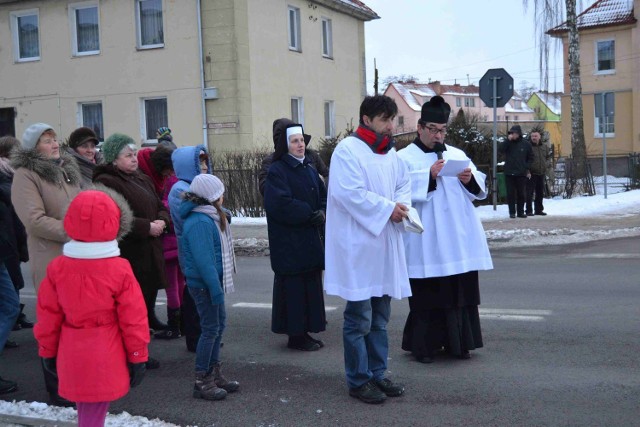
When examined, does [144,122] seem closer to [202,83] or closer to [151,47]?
[151,47]

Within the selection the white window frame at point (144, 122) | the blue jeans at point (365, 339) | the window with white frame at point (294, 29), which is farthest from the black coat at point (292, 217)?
the window with white frame at point (294, 29)

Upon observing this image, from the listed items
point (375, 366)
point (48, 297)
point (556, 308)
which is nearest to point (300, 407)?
point (375, 366)

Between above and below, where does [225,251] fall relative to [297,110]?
below

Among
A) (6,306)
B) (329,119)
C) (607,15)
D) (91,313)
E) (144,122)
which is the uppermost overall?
(607,15)

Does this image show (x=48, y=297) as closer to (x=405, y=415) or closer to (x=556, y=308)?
(x=405, y=415)

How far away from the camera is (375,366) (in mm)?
5844

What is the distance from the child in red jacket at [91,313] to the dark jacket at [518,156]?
13777mm

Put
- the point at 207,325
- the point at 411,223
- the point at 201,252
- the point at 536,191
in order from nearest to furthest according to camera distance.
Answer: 1. the point at 411,223
2. the point at 201,252
3. the point at 207,325
4. the point at 536,191

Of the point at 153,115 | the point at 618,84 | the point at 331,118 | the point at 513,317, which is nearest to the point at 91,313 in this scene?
the point at 513,317

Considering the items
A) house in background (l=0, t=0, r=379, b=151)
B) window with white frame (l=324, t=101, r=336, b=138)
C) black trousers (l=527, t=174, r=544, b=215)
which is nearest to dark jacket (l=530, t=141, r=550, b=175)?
black trousers (l=527, t=174, r=544, b=215)

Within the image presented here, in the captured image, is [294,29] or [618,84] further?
[618,84]

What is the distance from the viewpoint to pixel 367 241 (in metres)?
5.63

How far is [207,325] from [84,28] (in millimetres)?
24257

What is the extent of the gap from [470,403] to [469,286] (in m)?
1.17
